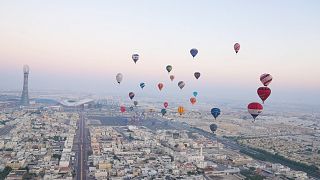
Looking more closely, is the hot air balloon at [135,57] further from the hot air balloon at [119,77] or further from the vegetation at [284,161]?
the vegetation at [284,161]

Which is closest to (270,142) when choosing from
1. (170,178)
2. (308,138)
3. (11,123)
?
(308,138)

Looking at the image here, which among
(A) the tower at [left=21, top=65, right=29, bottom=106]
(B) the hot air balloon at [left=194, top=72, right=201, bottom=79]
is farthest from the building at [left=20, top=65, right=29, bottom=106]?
(B) the hot air balloon at [left=194, top=72, right=201, bottom=79]

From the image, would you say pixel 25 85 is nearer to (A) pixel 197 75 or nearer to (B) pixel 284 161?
(A) pixel 197 75

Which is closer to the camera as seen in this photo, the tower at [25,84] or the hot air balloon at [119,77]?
the hot air balloon at [119,77]

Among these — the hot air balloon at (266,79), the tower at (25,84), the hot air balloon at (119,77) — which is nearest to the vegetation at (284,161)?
the hot air balloon at (266,79)

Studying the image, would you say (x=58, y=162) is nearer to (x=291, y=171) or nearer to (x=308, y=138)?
(x=291, y=171)

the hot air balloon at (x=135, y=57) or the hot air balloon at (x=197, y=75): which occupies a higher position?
the hot air balloon at (x=135, y=57)

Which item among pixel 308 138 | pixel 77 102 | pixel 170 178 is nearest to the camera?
pixel 170 178

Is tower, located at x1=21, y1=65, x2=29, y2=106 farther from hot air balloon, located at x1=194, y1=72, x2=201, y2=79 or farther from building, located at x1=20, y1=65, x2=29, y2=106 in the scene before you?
hot air balloon, located at x1=194, y1=72, x2=201, y2=79
